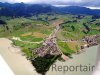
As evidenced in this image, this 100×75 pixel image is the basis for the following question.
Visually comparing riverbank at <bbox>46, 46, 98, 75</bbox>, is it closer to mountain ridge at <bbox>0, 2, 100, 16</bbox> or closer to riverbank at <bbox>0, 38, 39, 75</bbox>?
riverbank at <bbox>0, 38, 39, 75</bbox>

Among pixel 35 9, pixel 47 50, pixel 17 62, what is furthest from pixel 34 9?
pixel 17 62

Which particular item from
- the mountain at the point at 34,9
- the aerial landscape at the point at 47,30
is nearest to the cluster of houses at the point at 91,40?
the aerial landscape at the point at 47,30

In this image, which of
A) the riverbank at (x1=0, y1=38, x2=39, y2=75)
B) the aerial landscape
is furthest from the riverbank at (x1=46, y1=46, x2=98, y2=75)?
the riverbank at (x1=0, y1=38, x2=39, y2=75)

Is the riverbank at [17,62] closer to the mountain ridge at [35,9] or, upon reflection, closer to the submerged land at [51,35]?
the submerged land at [51,35]

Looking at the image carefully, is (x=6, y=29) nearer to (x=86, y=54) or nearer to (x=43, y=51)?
(x=43, y=51)

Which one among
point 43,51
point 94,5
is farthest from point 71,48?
point 94,5
